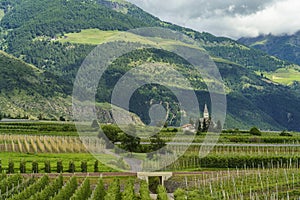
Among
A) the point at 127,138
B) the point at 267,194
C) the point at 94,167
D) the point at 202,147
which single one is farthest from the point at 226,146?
the point at 267,194

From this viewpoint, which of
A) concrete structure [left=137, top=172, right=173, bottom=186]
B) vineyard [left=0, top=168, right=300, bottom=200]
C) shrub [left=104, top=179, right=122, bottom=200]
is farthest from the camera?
concrete structure [left=137, top=172, right=173, bottom=186]

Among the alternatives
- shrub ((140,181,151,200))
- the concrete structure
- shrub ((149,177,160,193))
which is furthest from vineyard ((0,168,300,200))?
shrub ((149,177,160,193))

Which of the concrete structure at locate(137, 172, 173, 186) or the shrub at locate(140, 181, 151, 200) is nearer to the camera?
the shrub at locate(140, 181, 151, 200)

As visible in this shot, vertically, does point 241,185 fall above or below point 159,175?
below

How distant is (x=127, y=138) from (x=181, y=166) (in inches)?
409

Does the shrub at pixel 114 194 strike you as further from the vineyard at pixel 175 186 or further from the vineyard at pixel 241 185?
the vineyard at pixel 241 185

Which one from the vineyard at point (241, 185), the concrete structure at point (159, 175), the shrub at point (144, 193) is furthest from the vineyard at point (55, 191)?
the concrete structure at point (159, 175)

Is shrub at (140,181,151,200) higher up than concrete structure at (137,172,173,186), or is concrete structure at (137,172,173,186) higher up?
concrete structure at (137,172,173,186)

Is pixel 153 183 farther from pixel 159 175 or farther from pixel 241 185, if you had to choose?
pixel 241 185

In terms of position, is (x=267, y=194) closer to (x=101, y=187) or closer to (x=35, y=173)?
(x=101, y=187)

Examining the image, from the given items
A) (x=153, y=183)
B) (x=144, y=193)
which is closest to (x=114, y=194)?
(x=144, y=193)

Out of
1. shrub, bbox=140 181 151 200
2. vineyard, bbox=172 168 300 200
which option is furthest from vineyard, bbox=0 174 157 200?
vineyard, bbox=172 168 300 200

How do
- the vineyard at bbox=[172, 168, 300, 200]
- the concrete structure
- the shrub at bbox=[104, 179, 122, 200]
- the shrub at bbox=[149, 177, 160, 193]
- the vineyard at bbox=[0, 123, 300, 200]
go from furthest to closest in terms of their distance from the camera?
1. the shrub at bbox=[149, 177, 160, 193]
2. the concrete structure
3. the vineyard at bbox=[172, 168, 300, 200]
4. the vineyard at bbox=[0, 123, 300, 200]
5. the shrub at bbox=[104, 179, 122, 200]

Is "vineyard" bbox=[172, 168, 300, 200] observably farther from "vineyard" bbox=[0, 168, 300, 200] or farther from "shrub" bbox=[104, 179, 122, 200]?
"shrub" bbox=[104, 179, 122, 200]
